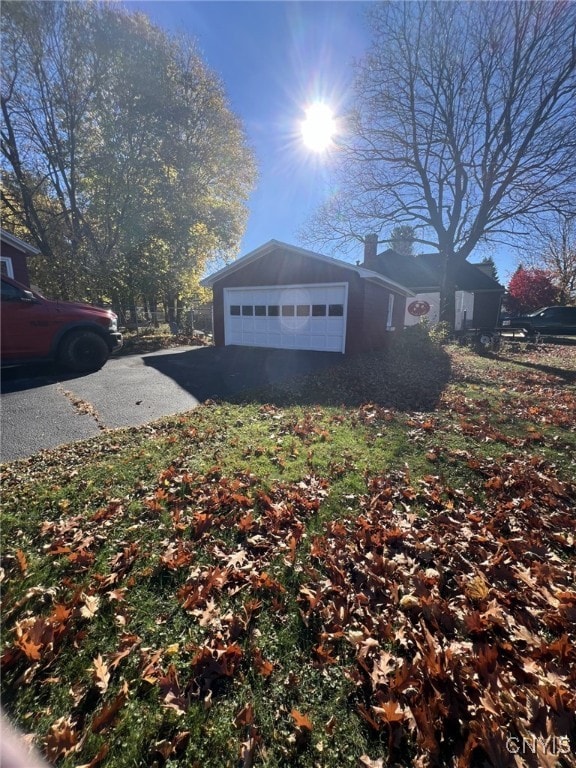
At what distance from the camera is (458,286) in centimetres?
2775

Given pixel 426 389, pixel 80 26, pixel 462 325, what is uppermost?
pixel 80 26

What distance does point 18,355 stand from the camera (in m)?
7.78

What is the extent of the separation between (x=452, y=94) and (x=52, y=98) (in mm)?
21312

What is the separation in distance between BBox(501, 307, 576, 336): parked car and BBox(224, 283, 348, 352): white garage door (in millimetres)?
15058

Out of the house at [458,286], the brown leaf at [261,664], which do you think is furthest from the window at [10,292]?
the house at [458,286]

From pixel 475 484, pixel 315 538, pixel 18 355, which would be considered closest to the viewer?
pixel 315 538

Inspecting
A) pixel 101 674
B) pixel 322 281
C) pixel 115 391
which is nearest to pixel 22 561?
pixel 101 674

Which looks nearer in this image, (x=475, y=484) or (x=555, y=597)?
(x=555, y=597)

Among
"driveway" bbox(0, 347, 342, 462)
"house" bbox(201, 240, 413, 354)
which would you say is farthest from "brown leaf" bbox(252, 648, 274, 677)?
"house" bbox(201, 240, 413, 354)

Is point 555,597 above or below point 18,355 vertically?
below

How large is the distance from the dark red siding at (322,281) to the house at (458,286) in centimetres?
1116

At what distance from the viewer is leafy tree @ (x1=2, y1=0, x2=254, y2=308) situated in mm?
17656

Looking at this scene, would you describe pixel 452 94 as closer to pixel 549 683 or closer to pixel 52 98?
pixel 52 98

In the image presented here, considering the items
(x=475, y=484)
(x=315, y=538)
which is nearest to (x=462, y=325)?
(x=475, y=484)
